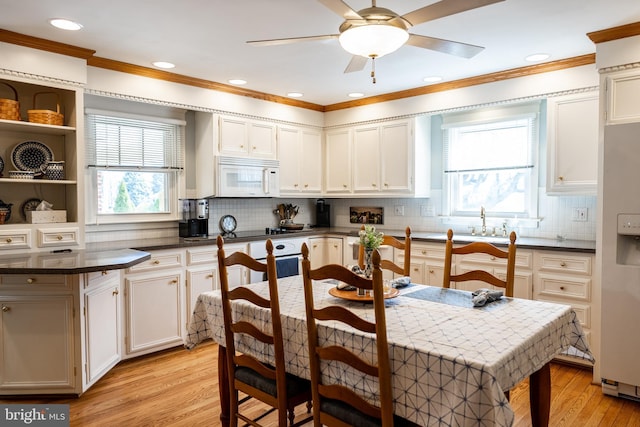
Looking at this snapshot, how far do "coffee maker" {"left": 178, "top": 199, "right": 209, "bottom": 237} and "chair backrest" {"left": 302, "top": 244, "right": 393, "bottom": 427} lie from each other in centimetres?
263

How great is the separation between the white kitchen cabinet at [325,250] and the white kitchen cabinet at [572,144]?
2246mm

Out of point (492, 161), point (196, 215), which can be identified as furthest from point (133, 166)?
point (492, 161)

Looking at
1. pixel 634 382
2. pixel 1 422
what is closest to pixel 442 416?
pixel 634 382

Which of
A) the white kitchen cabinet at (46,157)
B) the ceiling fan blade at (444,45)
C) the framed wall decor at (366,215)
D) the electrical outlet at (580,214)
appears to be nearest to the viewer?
the ceiling fan blade at (444,45)

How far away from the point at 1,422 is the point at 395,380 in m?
2.33

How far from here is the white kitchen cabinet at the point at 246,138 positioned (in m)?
4.23

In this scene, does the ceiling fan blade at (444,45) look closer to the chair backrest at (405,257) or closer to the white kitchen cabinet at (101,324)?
the chair backrest at (405,257)

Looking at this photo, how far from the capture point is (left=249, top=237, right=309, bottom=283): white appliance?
4.22 meters

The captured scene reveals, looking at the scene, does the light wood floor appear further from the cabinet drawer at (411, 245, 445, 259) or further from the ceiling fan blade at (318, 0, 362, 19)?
the ceiling fan blade at (318, 0, 362, 19)

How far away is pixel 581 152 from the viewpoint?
334 cm

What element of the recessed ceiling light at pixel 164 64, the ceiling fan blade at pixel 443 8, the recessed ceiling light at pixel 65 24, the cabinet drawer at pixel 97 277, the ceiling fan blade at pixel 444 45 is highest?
the recessed ceiling light at pixel 164 64

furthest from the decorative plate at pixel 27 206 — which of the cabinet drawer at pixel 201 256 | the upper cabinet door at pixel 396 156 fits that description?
the upper cabinet door at pixel 396 156

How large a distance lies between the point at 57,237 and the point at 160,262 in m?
0.77

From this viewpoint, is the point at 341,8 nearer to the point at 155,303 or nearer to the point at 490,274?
the point at 490,274
